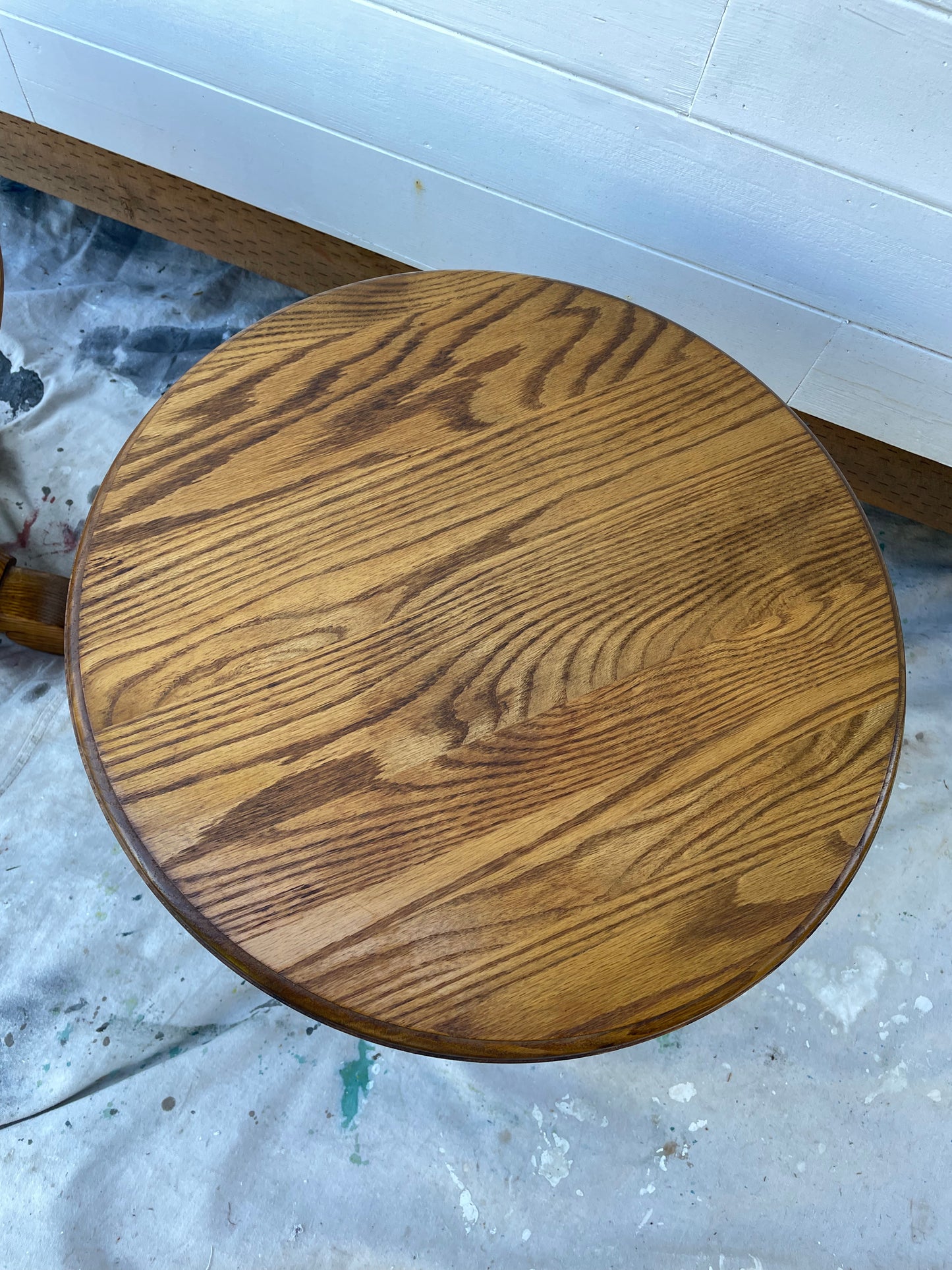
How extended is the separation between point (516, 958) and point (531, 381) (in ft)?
1.51

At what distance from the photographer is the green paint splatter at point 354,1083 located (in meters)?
0.98

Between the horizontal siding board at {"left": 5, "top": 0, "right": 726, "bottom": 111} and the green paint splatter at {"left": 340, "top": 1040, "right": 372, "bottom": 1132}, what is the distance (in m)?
1.06

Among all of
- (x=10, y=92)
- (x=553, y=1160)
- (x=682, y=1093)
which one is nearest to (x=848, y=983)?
(x=682, y=1093)

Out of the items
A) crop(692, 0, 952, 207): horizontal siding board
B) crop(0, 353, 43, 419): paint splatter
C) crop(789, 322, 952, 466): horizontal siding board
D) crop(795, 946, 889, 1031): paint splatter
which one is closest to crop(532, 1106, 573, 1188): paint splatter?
crop(795, 946, 889, 1031): paint splatter

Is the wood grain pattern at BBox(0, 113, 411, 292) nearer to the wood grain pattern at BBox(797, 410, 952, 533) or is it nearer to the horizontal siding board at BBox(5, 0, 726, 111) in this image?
the horizontal siding board at BBox(5, 0, 726, 111)

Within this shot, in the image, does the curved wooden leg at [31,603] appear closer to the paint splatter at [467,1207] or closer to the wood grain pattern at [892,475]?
the paint splatter at [467,1207]

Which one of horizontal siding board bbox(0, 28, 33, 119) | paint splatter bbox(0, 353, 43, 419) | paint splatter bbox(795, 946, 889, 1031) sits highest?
horizontal siding board bbox(0, 28, 33, 119)

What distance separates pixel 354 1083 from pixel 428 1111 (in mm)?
87

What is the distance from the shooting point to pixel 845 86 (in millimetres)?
806

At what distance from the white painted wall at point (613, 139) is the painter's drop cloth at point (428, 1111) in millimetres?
621

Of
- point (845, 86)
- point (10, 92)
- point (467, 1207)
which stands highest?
point (845, 86)

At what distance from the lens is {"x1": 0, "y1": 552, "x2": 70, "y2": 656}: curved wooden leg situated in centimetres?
112

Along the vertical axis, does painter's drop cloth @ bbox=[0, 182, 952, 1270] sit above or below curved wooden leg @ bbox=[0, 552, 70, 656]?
below

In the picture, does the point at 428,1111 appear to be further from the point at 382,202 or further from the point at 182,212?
the point at 182,212
